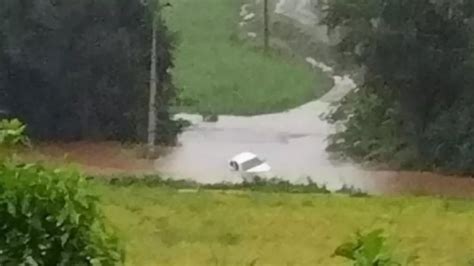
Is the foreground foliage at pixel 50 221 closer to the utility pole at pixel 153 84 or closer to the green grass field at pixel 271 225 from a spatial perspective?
the green grass field at pixel 271 225

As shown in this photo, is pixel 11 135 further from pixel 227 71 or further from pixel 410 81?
pixel 410 81

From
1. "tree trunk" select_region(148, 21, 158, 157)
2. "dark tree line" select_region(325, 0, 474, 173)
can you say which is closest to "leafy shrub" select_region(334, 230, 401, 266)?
"dark tree line" select_region(325, 0, 474, 173)

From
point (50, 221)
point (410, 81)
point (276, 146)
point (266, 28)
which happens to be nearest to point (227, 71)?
point (266, 28)

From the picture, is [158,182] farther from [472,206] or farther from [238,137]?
[472,206]

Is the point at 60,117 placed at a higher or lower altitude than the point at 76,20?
lower

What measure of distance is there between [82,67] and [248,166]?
815 millimetres

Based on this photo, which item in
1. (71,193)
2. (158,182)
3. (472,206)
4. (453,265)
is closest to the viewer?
(71,193)

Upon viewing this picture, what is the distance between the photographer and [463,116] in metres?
5.38

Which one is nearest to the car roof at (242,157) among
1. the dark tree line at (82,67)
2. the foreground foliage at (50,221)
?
the dark tree line at (82,67)

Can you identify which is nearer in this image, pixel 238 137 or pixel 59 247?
pixel 59 247

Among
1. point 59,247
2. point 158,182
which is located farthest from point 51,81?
point 59,247

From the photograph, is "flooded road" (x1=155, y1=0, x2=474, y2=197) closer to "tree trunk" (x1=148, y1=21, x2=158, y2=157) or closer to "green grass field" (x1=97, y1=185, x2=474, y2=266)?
"tree trunk" (x1=148, y1=21, x2=158, y2=157)

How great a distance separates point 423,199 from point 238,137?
0.95 metres

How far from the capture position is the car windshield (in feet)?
17.7
